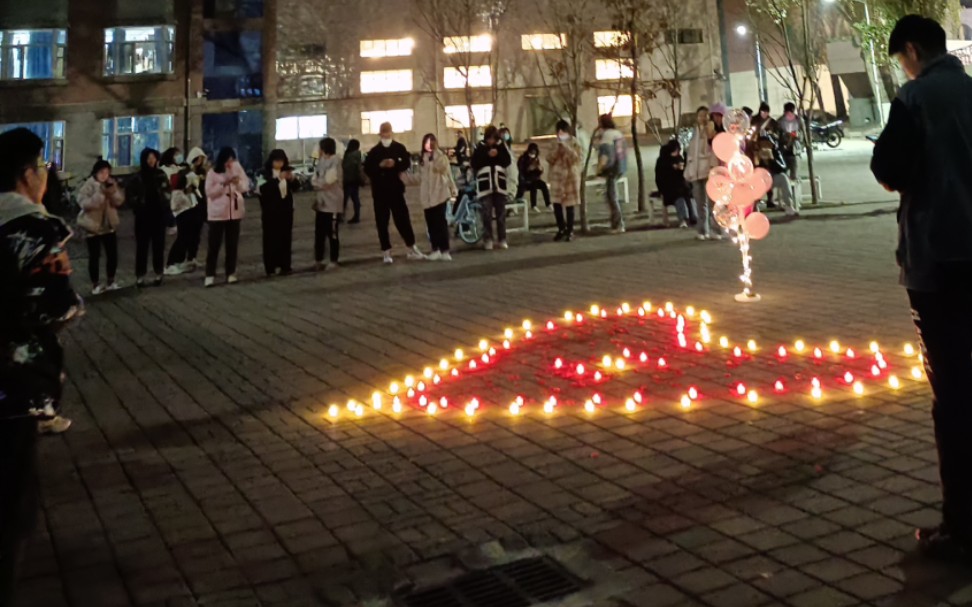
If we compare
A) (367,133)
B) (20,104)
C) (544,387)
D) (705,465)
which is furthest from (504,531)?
(20,104)

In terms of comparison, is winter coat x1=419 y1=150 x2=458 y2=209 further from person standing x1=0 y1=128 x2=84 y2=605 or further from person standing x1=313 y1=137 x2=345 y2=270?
person standing x1=0 y1=128 x2=84 y2=605

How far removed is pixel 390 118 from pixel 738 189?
2775 centimetres

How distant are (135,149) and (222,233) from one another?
24.3 m

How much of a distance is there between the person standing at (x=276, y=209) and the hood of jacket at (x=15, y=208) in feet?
32.2

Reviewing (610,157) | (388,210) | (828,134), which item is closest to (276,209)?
(388,210)

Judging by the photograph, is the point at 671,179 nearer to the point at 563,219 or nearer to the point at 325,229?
the point at 563,219

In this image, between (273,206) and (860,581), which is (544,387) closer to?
(860,581)

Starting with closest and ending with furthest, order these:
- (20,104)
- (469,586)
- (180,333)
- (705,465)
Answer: (469,586) < (705,465) < (180,333) < (20,104)

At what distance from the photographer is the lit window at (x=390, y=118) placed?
3556cm

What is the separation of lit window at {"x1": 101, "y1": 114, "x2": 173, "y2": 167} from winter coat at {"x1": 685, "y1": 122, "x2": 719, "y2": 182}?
25.8 meters

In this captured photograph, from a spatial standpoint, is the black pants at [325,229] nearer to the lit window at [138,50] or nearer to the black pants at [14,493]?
the black pants at [14,493]

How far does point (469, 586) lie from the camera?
12.5ft

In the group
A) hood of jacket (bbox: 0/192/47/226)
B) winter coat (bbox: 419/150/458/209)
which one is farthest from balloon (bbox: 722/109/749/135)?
hood of jacket (bbox: 0/192/47/226)

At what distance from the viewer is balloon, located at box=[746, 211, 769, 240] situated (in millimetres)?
9609
